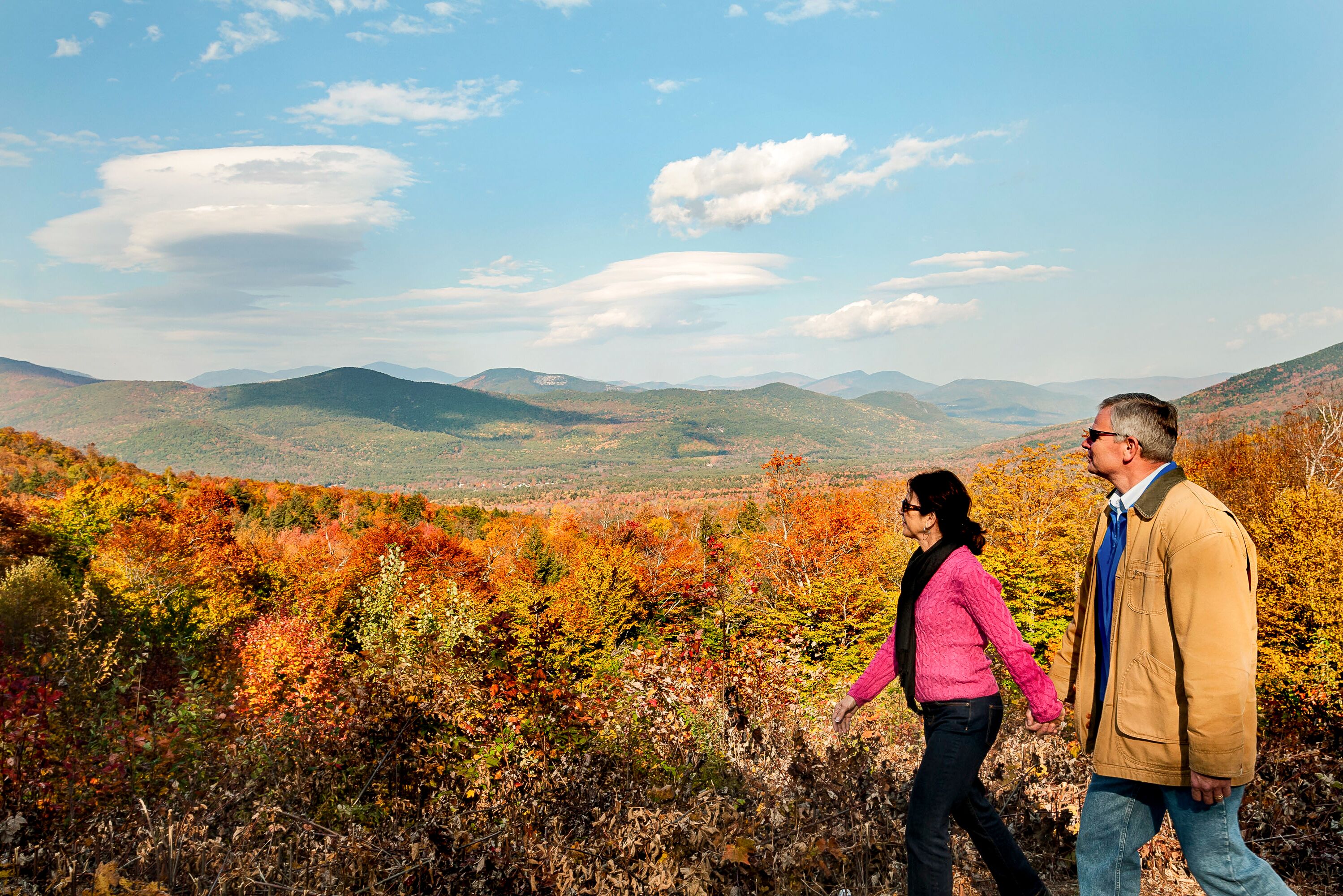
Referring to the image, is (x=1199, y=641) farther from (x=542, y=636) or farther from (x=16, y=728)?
(x=16, y=728)

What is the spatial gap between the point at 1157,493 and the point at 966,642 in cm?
87

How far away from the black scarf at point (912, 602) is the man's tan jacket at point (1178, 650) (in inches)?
23.1

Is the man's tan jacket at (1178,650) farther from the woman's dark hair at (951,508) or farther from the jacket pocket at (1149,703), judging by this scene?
the woman's dark hair at (951,508)

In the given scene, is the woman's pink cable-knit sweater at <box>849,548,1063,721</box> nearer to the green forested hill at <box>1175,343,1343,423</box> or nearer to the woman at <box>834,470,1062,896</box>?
the woman at <box>834,470,1062,896</box>

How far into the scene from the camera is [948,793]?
8.68 ft

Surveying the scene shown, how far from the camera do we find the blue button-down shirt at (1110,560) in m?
2.34

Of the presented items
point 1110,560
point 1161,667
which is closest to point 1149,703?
point 1161,667

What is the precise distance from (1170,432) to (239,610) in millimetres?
35880

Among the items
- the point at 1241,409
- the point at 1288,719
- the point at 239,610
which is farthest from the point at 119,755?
the point at 1241,409

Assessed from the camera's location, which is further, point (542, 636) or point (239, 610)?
point (239, 610)

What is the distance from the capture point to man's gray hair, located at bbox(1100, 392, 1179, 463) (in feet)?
7.62

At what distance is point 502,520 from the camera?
2790 inches

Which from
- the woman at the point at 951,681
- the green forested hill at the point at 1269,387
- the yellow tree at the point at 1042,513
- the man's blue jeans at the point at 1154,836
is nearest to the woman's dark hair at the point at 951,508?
the woman at the point at 951,681

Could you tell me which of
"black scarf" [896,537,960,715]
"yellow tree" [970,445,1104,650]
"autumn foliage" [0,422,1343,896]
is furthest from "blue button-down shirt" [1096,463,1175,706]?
"yellow tree" [970,445,1104,650]
